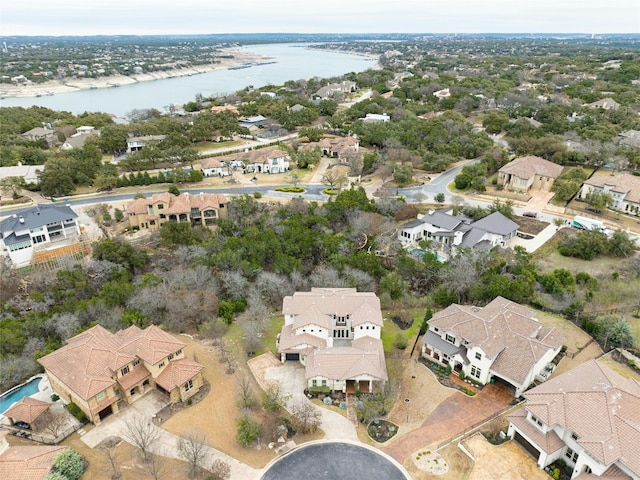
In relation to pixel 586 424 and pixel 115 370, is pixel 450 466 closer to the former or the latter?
pixel 586 424

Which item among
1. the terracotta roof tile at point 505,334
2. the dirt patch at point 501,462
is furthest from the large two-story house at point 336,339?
the dirt patch at point 501,462

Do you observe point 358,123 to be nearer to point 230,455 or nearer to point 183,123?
point 183,123

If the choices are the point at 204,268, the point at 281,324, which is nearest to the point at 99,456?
the point at 281,324

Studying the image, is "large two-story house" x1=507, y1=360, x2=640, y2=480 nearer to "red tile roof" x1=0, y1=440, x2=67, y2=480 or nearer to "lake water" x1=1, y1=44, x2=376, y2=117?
"red tile roof" x1=0, y1=440, x2=67, y2=480

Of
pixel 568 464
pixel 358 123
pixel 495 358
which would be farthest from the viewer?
pixel 358 123

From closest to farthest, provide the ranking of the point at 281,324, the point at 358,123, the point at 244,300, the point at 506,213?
1. the point at 281,324
2. the point at 244,300
3. the point at 506,213
4. the point at 358,123

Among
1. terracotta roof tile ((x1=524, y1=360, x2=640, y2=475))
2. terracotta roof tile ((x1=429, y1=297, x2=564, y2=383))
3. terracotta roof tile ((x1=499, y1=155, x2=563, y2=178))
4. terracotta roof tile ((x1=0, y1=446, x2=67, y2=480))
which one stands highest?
terracotta roof tile ((x1=499, y1=155, x2=563, y2=178))

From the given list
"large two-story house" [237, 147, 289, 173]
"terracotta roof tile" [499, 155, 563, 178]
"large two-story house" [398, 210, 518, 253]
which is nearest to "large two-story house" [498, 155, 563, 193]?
"terracotta roof tile" [499, 155, 563, 178]
